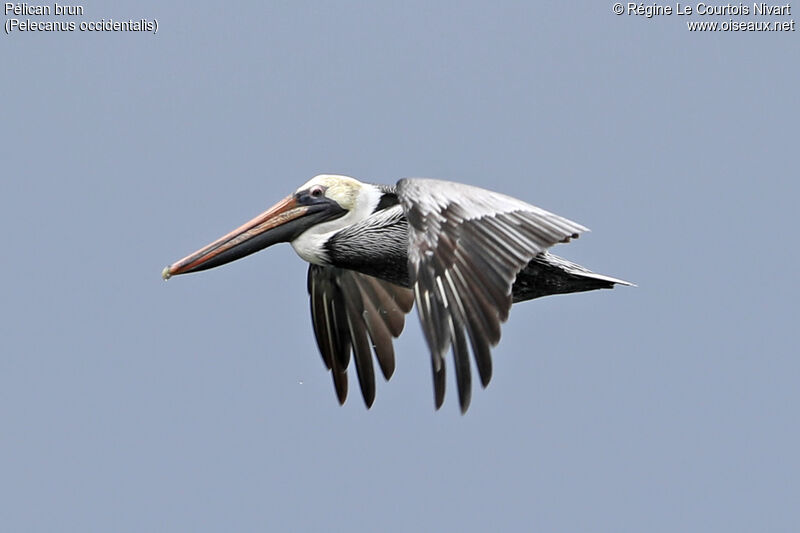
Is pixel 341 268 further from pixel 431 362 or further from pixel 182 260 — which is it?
pixel 431 362

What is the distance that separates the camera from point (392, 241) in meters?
10.3

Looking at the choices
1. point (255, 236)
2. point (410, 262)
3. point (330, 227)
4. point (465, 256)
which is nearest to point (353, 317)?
point (330, 227)

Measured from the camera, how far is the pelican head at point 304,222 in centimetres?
1070

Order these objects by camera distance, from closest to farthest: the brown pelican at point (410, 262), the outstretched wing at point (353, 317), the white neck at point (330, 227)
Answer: the brown pelican at point (410, 262), the white neck at point (330, 227), the outstretched wing at point (353, 317)

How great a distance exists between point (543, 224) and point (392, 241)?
1.24m

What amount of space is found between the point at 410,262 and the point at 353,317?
247cm

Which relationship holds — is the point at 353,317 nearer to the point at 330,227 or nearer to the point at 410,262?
the point at 330,227

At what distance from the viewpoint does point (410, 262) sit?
9195mm

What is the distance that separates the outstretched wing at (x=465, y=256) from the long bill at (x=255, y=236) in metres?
1.34

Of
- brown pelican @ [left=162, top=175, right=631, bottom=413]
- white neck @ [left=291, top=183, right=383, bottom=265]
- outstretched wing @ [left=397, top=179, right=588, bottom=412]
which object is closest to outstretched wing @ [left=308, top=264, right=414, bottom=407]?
brown pelican @ [left=162, top=175, right=631, bottom=413]

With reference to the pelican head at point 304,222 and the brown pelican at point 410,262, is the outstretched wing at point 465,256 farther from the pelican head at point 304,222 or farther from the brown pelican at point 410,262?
the pelican head at point 304,222

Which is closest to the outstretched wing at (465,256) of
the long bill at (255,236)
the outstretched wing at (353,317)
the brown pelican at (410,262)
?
the brown pelican at (410,262)

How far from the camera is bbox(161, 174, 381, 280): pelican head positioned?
35.1 ft

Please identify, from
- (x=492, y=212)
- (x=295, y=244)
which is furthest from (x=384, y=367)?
(x=492, y=212)
